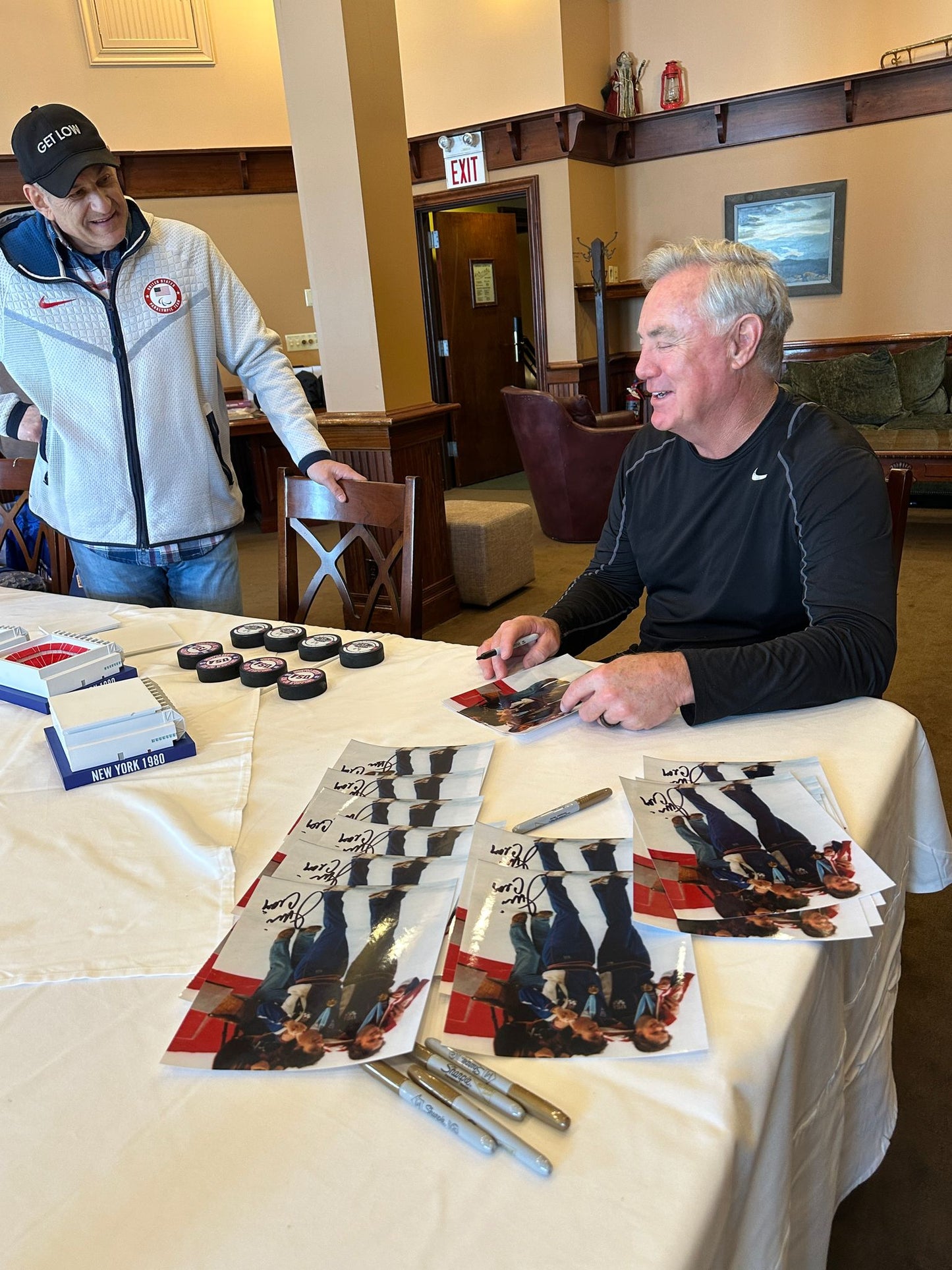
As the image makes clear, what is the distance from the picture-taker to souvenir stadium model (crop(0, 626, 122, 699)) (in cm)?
136

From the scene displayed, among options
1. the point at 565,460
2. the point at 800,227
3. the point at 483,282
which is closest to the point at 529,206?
the point at 483,282

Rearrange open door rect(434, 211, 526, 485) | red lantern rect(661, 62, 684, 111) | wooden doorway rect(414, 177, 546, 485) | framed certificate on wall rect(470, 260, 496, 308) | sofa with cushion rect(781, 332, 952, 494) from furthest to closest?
framed certificate on wall rect(470, 260, 496, 308), open door rect(434, 211, 526, 485), wooden doorway rect(414, 177, 546, 485), red lantern rect(661, 62, 684, 111), sofa with cushion rect(781, 332, 952, 494)

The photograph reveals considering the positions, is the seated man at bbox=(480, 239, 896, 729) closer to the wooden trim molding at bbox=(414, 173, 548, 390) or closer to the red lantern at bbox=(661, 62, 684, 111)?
the wooden trim molding at bbox=(414, 173, 548, 390)

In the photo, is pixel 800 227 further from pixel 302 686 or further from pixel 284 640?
pixel 302 686

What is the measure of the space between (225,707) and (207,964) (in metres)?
0.62

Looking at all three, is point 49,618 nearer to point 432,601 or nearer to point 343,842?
point 343,842

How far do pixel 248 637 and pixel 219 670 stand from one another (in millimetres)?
161

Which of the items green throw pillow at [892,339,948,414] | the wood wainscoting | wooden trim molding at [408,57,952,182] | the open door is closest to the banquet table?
the wood wainscoting

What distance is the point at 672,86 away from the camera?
6.05 m

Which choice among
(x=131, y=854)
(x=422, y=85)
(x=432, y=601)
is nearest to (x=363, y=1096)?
(x=131, y=854)

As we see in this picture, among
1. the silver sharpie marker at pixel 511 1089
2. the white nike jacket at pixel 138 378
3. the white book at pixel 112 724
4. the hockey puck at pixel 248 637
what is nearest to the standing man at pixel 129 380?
the white nike jacket at pixel 138 378

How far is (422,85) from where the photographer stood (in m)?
6.34

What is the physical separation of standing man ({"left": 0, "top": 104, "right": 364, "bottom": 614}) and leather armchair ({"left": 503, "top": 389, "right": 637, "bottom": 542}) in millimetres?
2862

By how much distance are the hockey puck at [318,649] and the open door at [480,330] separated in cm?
580
